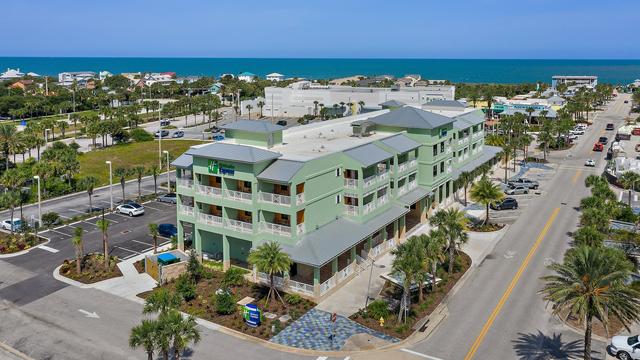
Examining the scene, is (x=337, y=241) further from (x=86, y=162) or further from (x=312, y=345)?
(x=86, y=162)

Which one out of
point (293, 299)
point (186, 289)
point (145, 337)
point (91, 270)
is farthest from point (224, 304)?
point (91, 270)

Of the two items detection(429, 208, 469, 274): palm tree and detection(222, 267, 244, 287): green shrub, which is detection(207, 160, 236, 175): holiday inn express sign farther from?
detection(429, 208, 469, 274): palm tree

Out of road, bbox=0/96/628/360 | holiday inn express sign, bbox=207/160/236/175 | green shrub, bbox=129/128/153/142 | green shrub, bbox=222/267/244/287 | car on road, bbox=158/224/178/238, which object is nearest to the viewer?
road, bbox=0/96/628/360

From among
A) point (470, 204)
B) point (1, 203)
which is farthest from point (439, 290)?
point (1, 203)

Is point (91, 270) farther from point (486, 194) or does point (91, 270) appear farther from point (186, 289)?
point (486, 194)

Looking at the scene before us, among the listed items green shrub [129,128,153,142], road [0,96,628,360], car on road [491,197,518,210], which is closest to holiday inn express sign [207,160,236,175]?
road [0,96,628,360]
